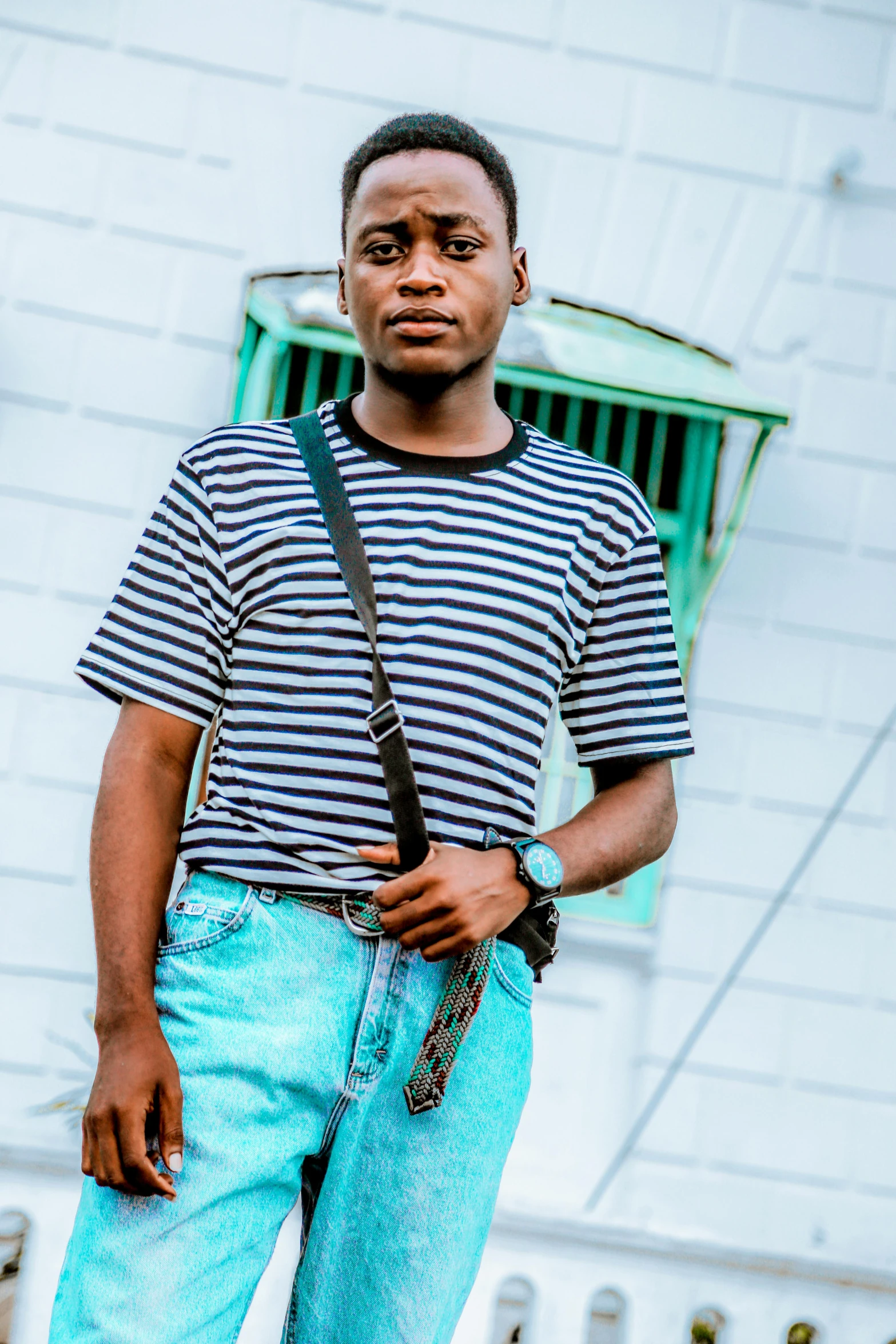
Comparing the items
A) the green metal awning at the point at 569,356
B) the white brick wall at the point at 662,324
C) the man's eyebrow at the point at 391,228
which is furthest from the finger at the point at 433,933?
the white brick wall at the point at 662,324

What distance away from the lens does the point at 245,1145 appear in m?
1.20

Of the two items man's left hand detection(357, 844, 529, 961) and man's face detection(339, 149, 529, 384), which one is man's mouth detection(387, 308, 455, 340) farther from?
man's left hand detection(357, 844, 529, 961)

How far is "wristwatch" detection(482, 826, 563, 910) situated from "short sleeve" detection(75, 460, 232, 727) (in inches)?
13.7

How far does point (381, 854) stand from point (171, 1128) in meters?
0.32

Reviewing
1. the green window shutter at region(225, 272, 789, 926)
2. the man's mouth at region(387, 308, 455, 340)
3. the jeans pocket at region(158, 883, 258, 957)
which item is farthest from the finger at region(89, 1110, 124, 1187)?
the green window shutter at region(225, 272, 789, 926)

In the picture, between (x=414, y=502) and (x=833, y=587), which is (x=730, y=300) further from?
(x=414, y=502)

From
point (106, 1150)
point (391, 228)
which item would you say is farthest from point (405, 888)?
point (391, 228)

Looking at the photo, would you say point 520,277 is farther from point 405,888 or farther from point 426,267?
point 405,888

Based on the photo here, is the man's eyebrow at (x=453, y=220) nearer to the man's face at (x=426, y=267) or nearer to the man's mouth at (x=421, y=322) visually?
the man's face at (x=426, y=267)

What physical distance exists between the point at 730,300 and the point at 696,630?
85 cm

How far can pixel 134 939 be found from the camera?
1.25 metres

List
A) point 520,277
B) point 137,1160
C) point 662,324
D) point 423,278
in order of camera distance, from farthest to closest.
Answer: point 662,324 < point 520,277 < point 423,278 < point 137,1160

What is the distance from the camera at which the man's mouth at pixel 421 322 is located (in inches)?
55.2

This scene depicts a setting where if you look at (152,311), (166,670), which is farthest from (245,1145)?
(152,311)
